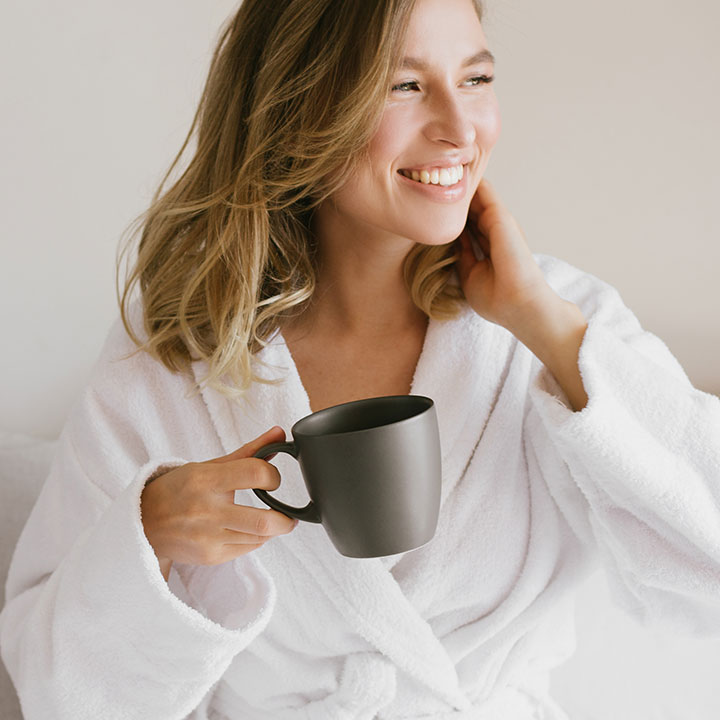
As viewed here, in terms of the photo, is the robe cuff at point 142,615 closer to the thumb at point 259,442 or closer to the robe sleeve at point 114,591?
the robe sleeve at point 114,591

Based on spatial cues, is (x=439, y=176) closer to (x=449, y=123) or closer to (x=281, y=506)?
(x=449, y=123)

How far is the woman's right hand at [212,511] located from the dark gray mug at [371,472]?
2cm

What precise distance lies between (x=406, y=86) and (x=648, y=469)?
20.2 inches

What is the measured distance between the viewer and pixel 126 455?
122 cm

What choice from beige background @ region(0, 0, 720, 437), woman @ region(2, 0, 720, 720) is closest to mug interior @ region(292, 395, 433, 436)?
woman @ region(2, 0, 720, 720)

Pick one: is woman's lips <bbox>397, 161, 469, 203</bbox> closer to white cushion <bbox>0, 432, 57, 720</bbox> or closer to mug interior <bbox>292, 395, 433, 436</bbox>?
mug interior <bbox>292, 395, 433, 436</bbox>

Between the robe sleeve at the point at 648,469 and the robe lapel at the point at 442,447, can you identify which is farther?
the robe lapel at the point at 442,447

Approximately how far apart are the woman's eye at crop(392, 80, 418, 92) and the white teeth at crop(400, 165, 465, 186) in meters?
0.10

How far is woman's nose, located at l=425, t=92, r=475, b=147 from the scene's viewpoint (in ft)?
3.41

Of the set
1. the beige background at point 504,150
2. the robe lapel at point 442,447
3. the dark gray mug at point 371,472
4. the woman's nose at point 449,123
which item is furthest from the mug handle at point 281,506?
the beige background at point 504,150

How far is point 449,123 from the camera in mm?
1040

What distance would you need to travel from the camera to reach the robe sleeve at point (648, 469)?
3.22ft

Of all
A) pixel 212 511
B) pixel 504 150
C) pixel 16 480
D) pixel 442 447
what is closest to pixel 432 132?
pixel 442 447

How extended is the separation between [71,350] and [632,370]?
1.23 meters
